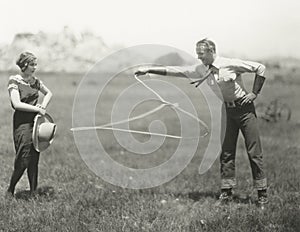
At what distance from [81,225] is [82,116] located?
10.6m

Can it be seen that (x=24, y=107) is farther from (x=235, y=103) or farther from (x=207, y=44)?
(x=235, y=103)

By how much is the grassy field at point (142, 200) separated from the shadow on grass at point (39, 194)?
0.01 meters

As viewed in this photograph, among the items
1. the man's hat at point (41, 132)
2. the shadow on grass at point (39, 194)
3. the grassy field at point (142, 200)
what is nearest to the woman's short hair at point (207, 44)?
the grassy field at point (142, 200)

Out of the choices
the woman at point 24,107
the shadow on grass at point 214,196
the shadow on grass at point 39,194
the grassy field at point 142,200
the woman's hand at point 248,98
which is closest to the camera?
the grassy field at point 142,200

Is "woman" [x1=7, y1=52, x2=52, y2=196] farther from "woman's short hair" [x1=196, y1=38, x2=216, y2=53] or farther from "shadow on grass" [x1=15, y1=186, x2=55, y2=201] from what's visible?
"woman's short hair" [x1=196, y1=38, x2=216, y2=53]

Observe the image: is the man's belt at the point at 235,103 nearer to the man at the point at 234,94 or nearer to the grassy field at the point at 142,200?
the man at the point at 234,94

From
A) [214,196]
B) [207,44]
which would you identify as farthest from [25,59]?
[214,196]

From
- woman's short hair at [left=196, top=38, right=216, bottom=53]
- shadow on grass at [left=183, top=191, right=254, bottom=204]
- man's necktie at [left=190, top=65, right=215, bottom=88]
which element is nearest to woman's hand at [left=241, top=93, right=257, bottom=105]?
man's necktie at [left=190, top=65, right=215, bottom=88]

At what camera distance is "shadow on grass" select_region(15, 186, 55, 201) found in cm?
610

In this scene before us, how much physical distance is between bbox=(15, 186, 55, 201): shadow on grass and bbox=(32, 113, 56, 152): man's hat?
0.62m

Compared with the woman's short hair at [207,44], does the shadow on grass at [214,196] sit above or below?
below

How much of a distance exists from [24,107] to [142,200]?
6.07 feet

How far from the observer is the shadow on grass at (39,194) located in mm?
6102

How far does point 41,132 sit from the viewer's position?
593 centimetres
